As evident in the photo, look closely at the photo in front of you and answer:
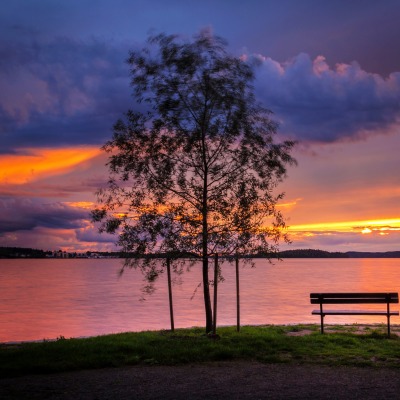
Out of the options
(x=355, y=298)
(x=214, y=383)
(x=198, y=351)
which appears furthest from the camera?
(x=355, y=298)

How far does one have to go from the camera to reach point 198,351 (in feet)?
45.3

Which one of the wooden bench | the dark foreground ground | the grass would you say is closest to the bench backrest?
the wooden bench

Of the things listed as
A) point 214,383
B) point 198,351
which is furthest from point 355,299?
point 214,383

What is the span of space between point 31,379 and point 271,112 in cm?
1106

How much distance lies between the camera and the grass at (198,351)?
12.8 m

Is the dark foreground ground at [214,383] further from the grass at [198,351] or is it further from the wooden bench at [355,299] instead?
the wooden bench at [355,299]

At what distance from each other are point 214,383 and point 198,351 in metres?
3.02

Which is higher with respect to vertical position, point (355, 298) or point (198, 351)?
point (355, 298)

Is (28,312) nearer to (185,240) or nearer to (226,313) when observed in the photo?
(226,313)

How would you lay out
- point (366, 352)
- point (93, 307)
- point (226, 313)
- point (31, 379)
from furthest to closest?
point (93, 307) < point (226, 313) < point (366, 352) < point (31, 379)

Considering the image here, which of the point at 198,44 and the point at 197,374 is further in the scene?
the point at 198,44

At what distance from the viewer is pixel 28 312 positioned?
4181 cm

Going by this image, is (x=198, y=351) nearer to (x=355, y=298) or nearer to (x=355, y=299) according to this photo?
(x=355, y=299)

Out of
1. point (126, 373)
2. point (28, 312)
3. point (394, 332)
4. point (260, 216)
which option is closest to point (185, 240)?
point (260, 216)
